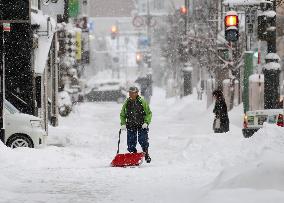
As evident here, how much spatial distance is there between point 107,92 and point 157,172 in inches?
1833

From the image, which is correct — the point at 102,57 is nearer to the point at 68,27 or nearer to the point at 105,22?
the point at 105,22

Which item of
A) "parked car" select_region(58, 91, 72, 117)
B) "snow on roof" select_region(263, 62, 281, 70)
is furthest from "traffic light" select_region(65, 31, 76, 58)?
"snow on roof" select_region(263, 62, 281, 70)

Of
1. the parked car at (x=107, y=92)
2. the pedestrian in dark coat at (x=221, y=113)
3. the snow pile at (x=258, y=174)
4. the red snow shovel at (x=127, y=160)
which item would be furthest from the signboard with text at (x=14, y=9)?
the parked car at (x=107, y=92)

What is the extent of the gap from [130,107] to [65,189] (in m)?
5.31

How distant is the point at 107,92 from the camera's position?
61812 millimetres

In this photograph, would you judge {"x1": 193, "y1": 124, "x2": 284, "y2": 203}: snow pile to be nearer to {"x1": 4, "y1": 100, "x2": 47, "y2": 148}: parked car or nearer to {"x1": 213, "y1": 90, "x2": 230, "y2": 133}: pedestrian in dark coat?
{"x1": 4, "y1": 100, "x2": 47, "y2": 148}: parked car

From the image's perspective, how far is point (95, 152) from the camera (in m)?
22.2

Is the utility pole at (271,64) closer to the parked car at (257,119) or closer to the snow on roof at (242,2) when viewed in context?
the snow on roof at (242,2)

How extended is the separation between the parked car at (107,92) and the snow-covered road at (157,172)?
114 ft

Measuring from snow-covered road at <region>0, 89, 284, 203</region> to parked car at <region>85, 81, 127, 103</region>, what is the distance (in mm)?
34833

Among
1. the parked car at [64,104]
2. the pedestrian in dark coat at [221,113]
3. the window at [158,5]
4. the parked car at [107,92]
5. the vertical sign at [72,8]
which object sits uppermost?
the window at [158,5]

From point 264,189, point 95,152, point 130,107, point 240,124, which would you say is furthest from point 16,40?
point 264,189

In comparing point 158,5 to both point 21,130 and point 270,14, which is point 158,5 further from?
point 21,130

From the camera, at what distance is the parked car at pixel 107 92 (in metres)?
61.4
